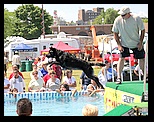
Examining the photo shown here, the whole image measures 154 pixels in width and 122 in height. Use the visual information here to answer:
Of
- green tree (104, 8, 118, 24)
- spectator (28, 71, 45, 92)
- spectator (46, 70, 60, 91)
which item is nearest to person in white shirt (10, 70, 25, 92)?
spectator (28, 71, 45, 92)

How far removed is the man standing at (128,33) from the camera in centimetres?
686

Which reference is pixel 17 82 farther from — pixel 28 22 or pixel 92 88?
pixel 28 22

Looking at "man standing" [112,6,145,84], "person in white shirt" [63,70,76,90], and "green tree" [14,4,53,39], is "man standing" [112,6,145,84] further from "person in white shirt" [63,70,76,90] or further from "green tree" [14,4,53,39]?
"green tree" [14,4,53,39]

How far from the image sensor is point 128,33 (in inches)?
274

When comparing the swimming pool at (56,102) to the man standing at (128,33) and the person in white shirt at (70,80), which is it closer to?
the person in white shirt at (70,80)

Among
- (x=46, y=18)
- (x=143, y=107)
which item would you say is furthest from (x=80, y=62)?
(x=46, y=18)

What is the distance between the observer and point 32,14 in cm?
5191

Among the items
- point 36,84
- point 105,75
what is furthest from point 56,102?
point 105,75

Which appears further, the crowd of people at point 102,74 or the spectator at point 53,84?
the spectator at point 53,84

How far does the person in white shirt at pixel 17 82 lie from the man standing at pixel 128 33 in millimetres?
3153

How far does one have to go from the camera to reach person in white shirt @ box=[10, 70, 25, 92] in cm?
962

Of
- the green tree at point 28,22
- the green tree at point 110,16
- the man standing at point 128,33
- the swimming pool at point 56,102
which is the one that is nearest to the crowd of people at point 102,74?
the man standing at point 128,33

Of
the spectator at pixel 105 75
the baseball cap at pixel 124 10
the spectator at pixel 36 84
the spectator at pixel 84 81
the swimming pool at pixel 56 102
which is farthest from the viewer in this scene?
the spectator at pixel 84 81
